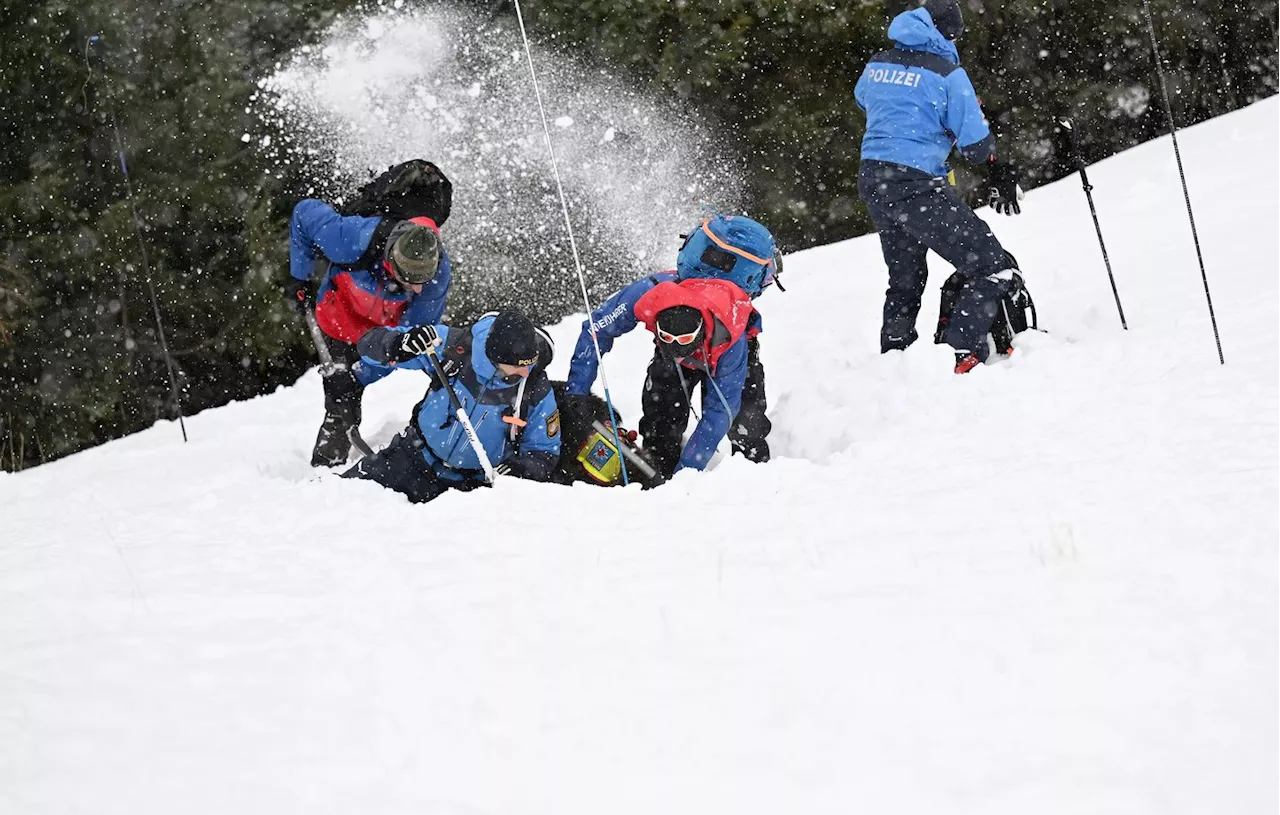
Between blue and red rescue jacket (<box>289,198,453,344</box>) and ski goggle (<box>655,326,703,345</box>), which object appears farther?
blue and red rescue jacket (<box>289,198,453,344</box>)

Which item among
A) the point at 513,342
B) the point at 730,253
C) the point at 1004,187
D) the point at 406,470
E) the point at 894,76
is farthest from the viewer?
the point at 1004,187

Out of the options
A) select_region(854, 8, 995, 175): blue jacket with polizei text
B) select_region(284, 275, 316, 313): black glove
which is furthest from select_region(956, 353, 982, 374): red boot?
select_region(284, 275, 316, 313): black glove

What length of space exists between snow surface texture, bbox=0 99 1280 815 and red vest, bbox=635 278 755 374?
1.00 m

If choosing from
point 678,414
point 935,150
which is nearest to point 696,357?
point 678,414

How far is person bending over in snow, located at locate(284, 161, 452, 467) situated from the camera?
592cm

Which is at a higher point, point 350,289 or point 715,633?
point 350,289

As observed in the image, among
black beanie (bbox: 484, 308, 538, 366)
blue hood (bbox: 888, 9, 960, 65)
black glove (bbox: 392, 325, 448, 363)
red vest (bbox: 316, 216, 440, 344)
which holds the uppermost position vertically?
blue hood (bbox: 888, 9, 960, 65)

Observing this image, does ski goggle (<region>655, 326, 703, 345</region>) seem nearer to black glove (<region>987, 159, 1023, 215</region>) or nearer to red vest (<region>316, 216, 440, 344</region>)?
red vest (<region>316, 216, 440, 344</region>)

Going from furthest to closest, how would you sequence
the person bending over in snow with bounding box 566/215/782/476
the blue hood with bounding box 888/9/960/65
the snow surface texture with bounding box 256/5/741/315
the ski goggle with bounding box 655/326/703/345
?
the snow surface texture with bounding box 256/5/741/315, the blue hood with bounding box 888/9/960/65, the person bending over in snow with bounding box 566/215/782/476, the ski goggle with bounding box 655/326/703/345

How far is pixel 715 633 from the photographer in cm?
252

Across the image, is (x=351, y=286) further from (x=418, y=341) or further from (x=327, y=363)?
(x=418, y=341)

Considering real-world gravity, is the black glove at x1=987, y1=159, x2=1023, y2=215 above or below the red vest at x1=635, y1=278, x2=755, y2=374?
above

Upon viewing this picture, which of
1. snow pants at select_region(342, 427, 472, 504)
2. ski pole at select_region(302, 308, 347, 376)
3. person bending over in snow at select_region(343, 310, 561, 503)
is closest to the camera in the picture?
person bending over in snow at select_region(343, 310, 561, 503)

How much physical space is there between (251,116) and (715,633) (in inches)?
465
